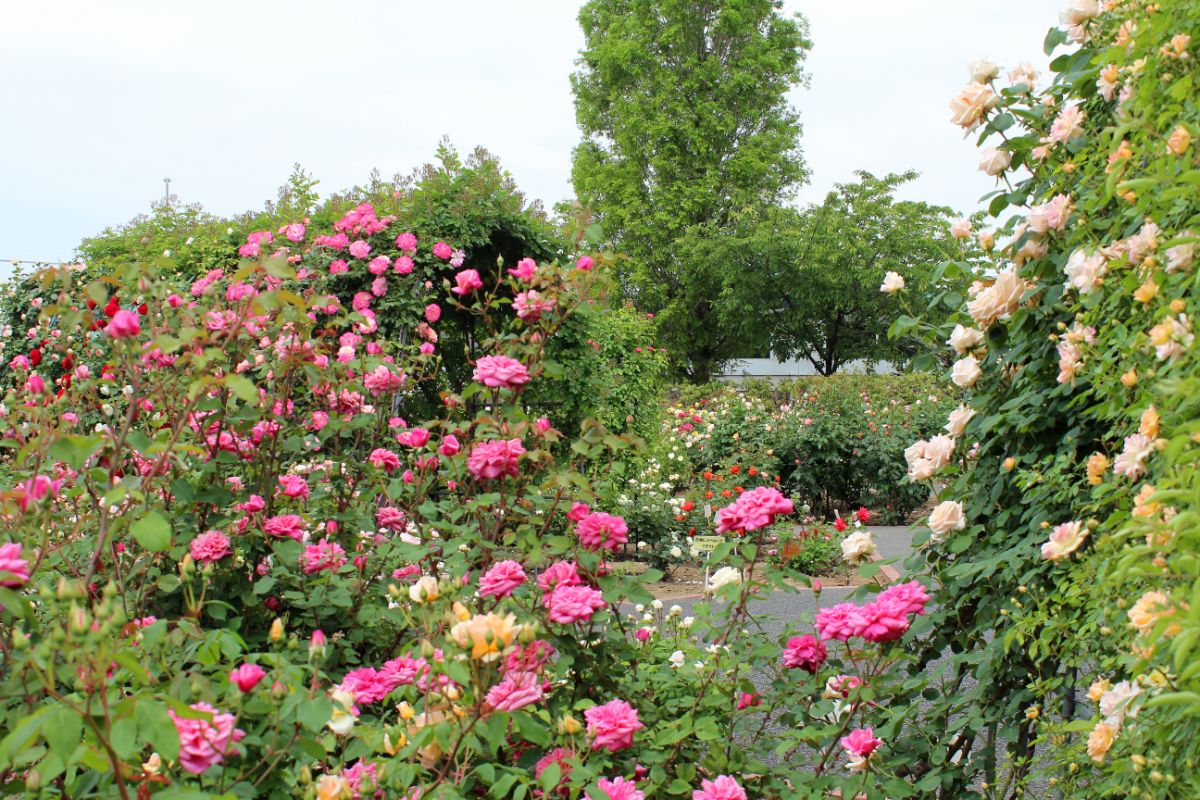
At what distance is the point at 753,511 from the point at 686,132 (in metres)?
22.2

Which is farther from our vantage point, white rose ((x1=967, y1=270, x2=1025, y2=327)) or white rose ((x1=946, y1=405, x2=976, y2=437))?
white rose ((x1=946, y1=405, x2=976, y2=437))

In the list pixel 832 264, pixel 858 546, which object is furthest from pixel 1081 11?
pixel 832 264

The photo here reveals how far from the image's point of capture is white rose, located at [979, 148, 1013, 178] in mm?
2092

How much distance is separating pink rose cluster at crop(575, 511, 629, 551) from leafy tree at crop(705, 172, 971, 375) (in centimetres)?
1893

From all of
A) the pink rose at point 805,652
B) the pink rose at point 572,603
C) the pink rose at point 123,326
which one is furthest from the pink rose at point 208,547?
the pink rose at point 805,652

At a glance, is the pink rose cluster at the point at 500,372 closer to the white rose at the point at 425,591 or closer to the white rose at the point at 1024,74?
the white rose at the point at 425,591

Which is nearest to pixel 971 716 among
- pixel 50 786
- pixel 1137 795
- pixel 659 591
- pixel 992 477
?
pixel 992 477

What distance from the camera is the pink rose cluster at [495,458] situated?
1.83 meters

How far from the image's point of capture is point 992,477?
82.0 inches

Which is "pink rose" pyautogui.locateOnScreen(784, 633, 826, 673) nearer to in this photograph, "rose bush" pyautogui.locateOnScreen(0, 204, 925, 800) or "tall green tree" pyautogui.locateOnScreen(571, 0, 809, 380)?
"rose bush" pyautogui.locateOnScreen(0, 204, 925, 800)

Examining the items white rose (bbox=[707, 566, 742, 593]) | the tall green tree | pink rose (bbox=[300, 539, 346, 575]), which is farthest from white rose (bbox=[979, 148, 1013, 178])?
the tall green tree

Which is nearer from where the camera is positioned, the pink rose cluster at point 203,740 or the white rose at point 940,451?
the pink rose cluster at point 203,740

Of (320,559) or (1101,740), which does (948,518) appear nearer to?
(1101,740)

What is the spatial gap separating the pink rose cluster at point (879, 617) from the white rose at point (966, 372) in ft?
1.57
